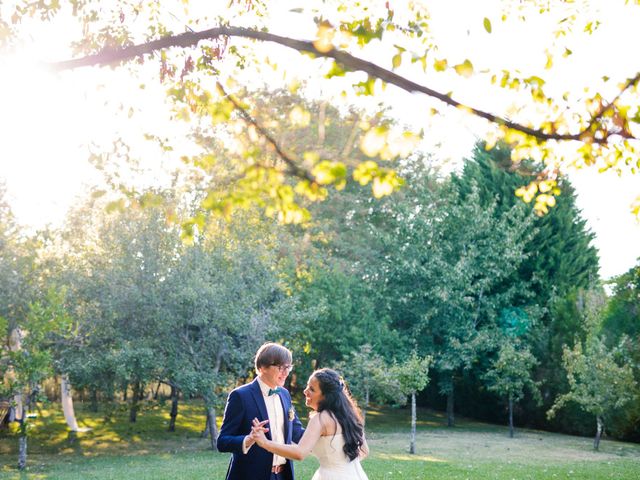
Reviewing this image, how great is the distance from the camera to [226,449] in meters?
5.80

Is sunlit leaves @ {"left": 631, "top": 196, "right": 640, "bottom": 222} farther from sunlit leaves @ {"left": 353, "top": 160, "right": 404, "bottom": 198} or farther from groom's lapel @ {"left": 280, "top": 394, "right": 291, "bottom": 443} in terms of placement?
groom's lapel @ {"left": 280, "top": 394, "right": 291, "bottom": 443}

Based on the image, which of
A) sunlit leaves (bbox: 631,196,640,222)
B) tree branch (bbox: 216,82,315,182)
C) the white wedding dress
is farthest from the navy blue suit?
sunlit leaves (bbox: 631,196,640,222)

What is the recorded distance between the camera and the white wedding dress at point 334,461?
5941 millimetres

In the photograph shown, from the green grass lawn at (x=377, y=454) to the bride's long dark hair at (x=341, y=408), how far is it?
32.7ft

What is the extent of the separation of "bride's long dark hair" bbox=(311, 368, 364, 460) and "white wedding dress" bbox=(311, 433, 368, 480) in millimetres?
56

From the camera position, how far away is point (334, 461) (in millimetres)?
6031

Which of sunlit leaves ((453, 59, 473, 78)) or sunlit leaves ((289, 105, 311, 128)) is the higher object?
sunlit leaves ((289, 105, 311, 128))

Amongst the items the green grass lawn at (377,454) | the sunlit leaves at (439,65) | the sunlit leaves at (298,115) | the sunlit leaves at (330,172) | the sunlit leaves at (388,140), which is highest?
the sunlit leaves at (298,115)

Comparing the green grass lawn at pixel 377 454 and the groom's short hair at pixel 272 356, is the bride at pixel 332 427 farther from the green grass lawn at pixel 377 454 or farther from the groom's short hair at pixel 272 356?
the green grass lawn at pixel 377 454

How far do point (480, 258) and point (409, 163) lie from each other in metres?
8.53

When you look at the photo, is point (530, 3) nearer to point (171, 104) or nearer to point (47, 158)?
point (171, 104)

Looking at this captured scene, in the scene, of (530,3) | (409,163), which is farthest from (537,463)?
(409,163)

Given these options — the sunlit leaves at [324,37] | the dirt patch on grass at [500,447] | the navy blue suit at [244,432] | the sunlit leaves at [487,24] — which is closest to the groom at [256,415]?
the navy blue suit at [244,432]

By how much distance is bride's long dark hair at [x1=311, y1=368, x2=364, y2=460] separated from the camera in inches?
231
